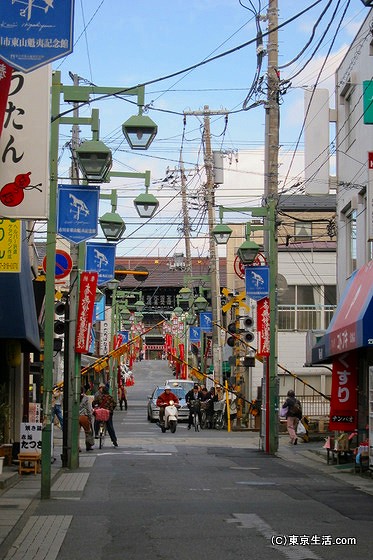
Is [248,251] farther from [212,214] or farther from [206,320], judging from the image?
[206,320]

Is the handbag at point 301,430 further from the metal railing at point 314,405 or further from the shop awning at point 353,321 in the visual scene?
the metal railing at point 314,405

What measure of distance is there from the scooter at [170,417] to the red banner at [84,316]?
16109mm

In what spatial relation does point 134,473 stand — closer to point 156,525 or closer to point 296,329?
point 156,525

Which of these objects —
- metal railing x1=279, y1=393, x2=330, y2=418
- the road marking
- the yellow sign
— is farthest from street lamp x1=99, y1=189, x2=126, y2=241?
metal railing x1=279, y1=393, x2=330, y2=418

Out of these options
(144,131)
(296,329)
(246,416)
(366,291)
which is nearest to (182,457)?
(366,291)

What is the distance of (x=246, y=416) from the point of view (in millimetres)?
43469

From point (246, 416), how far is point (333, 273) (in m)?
10.6

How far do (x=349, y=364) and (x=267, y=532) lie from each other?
13004mm

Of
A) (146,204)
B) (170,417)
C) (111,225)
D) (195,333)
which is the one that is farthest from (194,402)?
(146,204)

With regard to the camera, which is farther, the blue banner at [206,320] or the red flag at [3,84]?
the blue banner at [206,320]

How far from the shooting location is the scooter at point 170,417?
38.6m

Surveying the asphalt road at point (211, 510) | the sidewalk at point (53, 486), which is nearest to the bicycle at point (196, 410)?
the sidewalk at point (53, 486)

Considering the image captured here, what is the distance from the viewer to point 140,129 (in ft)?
53.0

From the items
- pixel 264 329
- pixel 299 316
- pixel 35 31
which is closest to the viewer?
pixel 35 31
